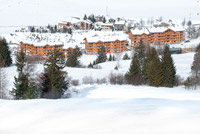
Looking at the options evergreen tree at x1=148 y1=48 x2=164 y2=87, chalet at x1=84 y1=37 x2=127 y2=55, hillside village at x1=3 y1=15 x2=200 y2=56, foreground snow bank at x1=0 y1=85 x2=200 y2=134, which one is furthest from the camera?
chalet at x1=84 y1=37 x2=127 y2=55

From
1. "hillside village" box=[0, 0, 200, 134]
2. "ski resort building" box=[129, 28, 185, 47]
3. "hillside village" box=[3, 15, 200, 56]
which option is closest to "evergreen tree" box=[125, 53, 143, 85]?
"hillside village" box=[0, 0, 200, 134]

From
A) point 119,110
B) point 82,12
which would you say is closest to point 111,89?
point 119,110

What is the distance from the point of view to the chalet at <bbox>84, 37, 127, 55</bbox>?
3306cm

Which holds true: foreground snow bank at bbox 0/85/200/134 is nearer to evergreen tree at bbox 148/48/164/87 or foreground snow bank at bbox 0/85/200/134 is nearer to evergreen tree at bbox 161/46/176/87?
evergreen tree at bbox 148/48/164/87

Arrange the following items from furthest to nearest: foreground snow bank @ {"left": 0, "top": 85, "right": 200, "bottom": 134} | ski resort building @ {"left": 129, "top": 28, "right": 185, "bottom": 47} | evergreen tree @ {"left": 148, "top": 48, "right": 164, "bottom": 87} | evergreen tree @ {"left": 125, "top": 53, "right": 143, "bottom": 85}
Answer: ski resort building @ {"left": 129, "top": 28, "right": 185, "bottom": 47}, evergreen tree @ {"left": 125, "top": 53, "right": 143, "bottom": 85}, evergreen tree @ {"left": 148, "top": 48, "right": 164, "bottom": 87}, foreground snow bank @ {"left": 0, "top": 85, "right": 200, "bottom": 134}

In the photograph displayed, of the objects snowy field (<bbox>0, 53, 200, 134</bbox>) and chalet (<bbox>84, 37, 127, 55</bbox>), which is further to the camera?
chalet (<bbox>84, 37, 127, 55</bbox>)

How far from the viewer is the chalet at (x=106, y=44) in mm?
33062

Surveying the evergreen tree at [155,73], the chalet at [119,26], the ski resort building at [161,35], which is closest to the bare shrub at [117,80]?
the evergreen tree at [155,73]

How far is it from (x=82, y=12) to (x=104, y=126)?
260 feet

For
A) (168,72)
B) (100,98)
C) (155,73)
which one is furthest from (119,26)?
(100,98)

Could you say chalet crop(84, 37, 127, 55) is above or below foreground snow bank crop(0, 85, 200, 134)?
above

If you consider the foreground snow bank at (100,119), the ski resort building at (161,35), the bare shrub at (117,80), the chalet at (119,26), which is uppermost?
the chalet at (119,26)

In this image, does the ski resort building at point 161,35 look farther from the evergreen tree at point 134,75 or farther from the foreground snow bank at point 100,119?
the foreground snow bank at point 100,119

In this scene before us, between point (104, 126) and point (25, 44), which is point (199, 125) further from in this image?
point (25, 44)
